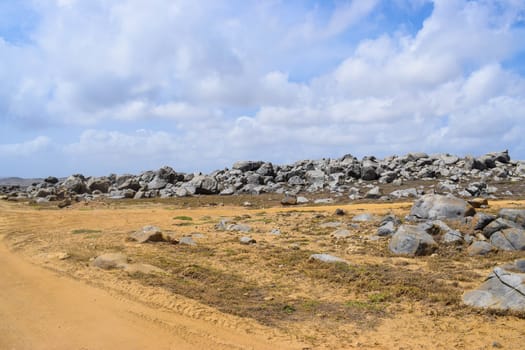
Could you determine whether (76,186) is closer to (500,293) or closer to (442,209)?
(442,209)

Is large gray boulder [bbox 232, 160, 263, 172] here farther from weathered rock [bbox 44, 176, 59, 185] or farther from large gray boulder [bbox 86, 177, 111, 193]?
weathered rock [bbox 44, 176, 59, 185]

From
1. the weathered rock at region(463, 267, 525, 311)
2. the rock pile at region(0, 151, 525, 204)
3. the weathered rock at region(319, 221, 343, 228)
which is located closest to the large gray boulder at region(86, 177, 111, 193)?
the rock pile at region(0, 151, 525, 204)

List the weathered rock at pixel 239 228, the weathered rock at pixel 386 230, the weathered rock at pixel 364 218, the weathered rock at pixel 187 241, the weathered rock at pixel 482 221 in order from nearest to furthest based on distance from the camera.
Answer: the weathered rock at pixel 482 221 → the weathered rock at pixel 187 241 → the weathered rock at pixel 386 230 → the weathered rock at pixel 239 228 → the weathered rock at pixel 364 218

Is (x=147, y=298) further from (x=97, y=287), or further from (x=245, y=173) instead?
(x=245, y=173)

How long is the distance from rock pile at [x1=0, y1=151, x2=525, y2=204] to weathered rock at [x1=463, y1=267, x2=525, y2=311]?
22.5m

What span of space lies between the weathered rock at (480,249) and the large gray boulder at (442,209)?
4.02m

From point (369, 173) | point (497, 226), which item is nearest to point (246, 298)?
point (497, 226)

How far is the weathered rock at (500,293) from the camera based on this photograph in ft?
25.0

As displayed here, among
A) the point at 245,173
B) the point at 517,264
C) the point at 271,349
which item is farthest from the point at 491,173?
the point at 271,349

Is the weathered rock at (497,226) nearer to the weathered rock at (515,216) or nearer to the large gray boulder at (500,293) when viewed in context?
the weathered rock at (515,216)

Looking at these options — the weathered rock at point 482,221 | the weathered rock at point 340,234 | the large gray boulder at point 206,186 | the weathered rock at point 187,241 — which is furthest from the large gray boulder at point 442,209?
the large gray boulder at point 206,186

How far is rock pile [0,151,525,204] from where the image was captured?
1433 inches

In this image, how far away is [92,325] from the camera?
7062mm

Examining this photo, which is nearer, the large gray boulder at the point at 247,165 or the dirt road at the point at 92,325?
the dirt road at the point at 92,325
